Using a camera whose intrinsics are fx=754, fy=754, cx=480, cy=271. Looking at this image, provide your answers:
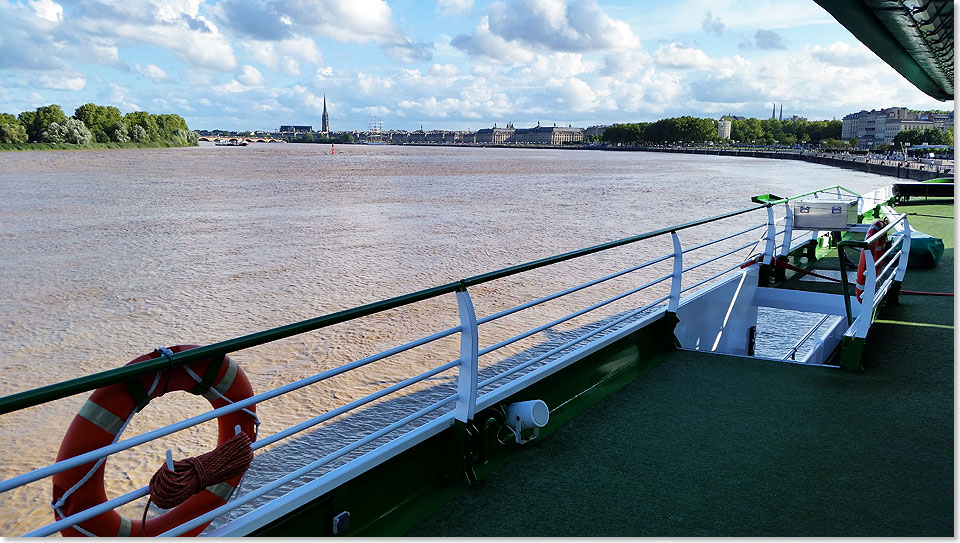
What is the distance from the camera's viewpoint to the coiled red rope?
2.36 meters

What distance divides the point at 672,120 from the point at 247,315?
184279mm

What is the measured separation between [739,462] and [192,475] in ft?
7.58

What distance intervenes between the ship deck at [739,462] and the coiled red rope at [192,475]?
0.77 metres

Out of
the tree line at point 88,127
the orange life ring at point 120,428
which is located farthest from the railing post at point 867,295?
the tree line at point 88,127

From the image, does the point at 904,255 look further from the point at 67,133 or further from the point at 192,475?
the point at 67,133

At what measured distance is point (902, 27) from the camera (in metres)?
5.20

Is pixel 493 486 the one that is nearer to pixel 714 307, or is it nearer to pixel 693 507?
pixel 693 507

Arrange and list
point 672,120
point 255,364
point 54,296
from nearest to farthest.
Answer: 1. point 255,364
2. point 54,296
3. point 672,120

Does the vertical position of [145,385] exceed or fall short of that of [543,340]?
it exceeds it

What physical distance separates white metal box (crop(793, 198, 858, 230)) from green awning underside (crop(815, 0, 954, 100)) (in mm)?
1678

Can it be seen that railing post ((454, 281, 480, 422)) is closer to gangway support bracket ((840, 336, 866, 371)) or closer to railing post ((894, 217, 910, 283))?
gangway support bracket ((840, 336, 866, 371))

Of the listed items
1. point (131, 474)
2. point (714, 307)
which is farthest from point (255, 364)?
point (714, 307)

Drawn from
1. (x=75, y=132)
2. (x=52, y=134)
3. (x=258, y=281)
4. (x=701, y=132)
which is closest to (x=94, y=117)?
(x=75, y=132)

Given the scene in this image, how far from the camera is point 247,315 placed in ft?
41.8
